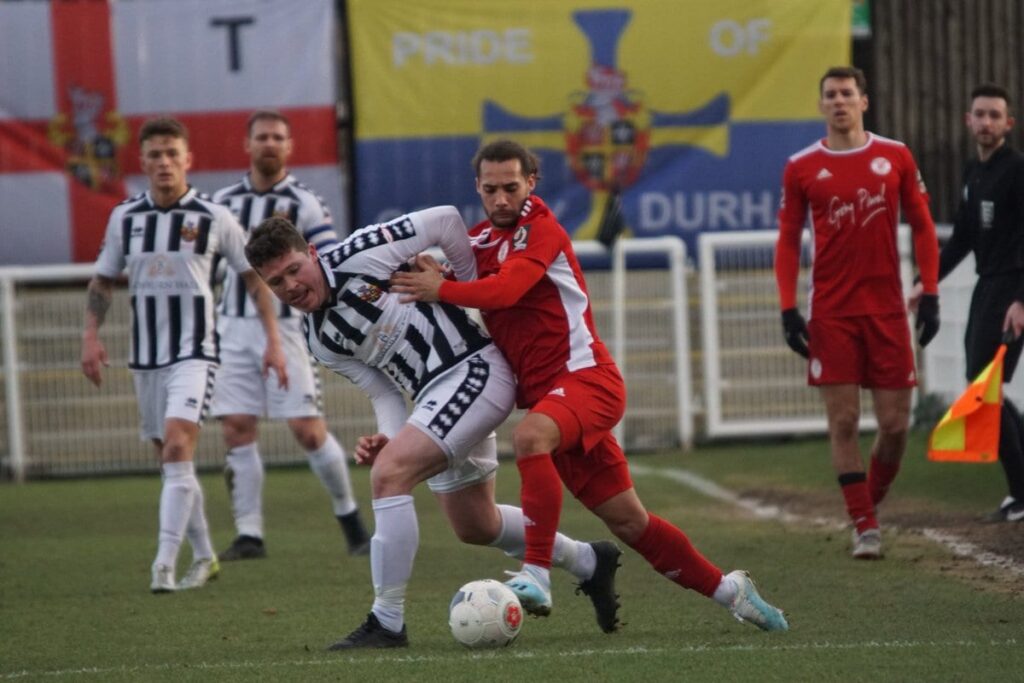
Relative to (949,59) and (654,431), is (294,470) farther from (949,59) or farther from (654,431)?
(949,59)

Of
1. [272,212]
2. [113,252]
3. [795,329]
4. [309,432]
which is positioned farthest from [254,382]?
[795,329]

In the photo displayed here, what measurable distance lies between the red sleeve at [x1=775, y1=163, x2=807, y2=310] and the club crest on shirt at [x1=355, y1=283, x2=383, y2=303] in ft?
9.25

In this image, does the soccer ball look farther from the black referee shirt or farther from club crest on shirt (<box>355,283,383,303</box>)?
the black referee shirt

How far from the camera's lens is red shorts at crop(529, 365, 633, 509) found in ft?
19.5

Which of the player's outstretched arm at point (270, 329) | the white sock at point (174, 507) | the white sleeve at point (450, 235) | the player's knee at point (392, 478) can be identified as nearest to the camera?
the player's knee at point (392, 478)

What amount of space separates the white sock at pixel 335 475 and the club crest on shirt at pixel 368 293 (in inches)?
137

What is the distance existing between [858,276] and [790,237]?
0.39 metres

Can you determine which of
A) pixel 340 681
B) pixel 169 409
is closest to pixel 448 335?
pixel 340 681

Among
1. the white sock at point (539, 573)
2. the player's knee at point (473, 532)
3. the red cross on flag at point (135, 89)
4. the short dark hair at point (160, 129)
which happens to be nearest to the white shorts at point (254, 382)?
the short dark hair at point (160, 129)

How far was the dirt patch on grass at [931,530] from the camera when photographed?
739 centimetres

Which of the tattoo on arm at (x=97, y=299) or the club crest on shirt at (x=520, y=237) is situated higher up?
the club crest on shirt at (x=520, y=237)

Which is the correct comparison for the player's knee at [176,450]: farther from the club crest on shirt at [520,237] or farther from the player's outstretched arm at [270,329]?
the club crest on shirt at [520,237]

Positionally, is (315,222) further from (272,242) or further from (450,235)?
(272,242)

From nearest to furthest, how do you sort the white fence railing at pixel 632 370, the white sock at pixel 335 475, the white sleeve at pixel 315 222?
the white sleeve at pixel 315 222, the white sock at pixel 335 475, the white fence railing at pixel 632 370
